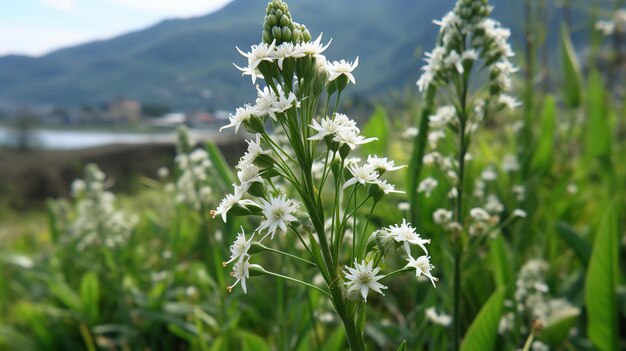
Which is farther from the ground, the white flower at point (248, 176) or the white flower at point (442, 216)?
the white flower at point (248, 176)

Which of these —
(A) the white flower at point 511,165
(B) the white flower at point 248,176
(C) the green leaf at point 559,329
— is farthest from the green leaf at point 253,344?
(A) the white flower at point 511,165

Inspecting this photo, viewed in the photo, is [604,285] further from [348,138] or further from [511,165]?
[348,138]

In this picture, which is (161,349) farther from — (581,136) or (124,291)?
(581,136)

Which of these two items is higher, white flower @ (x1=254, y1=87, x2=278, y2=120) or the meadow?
white flower @ (x1=254, y1=87, x2=278, y2=120)

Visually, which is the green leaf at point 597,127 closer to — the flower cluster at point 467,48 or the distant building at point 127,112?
the flower cluster at point 467,48

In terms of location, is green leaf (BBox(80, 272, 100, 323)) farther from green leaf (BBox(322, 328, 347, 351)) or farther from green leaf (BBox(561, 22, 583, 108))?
green leaf (BBox(561, 22, 583, 108))

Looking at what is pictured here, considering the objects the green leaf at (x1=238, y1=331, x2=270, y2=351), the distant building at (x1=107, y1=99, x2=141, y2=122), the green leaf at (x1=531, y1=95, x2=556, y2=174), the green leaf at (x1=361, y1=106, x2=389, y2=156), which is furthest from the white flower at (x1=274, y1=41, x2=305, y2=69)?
the distant building at (x1=107, y1=99, x2=141, y2=122)

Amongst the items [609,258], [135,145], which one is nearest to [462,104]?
[609,258]
